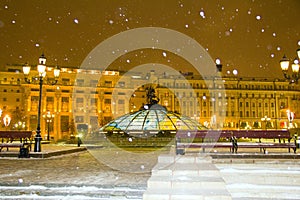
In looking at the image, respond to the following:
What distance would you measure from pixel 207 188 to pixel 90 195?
2576mm

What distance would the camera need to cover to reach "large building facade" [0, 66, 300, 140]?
74.6 meters

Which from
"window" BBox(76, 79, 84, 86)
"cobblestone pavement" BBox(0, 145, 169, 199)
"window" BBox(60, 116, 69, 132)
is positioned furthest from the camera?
"window" BBox(76, 79, 84, 86)

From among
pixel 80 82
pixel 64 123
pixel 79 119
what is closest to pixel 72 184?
pixel 64 123

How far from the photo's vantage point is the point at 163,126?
26.9 meters

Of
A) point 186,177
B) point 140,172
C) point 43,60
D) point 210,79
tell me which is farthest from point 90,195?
point 210,79

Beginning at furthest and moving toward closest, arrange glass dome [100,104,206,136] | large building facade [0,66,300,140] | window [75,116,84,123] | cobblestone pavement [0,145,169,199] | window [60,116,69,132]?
window [75,116,84,123]
window [60,116,69,132]
large building facade [0,66,300,140]
glass dome [100,104,206,136]
cobblestone pavement [0,145,169,199]

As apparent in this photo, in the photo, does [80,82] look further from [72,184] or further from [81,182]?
[72,184]

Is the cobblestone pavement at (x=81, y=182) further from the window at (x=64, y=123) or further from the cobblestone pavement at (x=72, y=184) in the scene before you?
the window at (x=64, y=123)

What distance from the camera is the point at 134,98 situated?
84.7 metres

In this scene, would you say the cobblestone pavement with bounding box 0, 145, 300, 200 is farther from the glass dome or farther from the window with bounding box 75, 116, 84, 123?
the window with bounding box 75, 116, 84, 123

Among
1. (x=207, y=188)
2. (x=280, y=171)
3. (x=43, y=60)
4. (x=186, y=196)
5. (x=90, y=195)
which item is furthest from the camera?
(x=43, y=60)

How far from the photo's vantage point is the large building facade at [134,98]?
74.6 meters

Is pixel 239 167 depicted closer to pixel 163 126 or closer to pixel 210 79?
pixel 163 126

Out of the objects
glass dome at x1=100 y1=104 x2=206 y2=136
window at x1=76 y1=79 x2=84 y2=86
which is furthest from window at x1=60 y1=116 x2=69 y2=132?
glass dome at x1=100 y1=104 x2=206 y2=136
